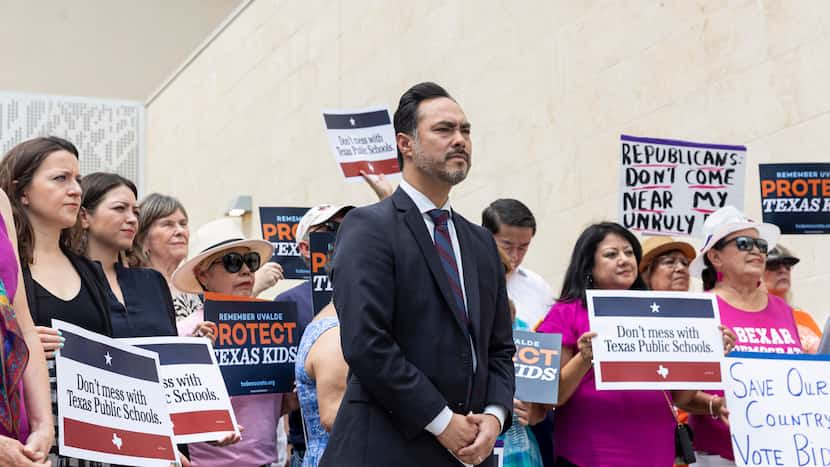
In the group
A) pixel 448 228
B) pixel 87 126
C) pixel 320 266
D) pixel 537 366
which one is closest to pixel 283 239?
pixel 320 266

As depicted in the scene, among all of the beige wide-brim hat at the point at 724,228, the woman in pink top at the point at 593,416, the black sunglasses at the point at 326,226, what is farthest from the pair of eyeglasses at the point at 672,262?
the black sunglasses at the point at 326,226

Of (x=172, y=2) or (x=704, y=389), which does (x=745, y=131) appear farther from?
(x=172, y=2)

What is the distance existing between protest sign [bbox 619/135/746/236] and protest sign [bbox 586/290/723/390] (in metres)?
1.16

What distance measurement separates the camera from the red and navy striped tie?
3217 millimetres

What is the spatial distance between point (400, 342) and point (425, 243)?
0.93ft

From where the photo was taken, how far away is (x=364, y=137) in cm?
725

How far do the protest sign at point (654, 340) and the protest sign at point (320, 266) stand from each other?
3.38 ft

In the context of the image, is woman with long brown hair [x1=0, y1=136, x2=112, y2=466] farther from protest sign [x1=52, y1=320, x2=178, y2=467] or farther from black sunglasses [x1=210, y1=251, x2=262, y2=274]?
black sunglasses [x1=210, y1=251, x2=262, y2=274]

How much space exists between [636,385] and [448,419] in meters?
1.70

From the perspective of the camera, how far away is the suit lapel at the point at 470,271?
3.24 meters

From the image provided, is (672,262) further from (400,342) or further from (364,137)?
(400,342)

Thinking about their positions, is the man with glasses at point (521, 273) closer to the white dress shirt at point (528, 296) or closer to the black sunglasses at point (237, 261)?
the white dress shirt at point (528, 296)

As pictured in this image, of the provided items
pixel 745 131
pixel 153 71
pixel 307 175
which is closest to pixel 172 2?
pixel 153 71

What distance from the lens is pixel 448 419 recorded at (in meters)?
3.07
